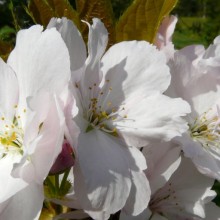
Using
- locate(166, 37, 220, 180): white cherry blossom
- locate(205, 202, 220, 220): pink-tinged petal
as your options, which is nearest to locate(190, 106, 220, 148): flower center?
locate(166, 37, 220, 180): white cherry blossom

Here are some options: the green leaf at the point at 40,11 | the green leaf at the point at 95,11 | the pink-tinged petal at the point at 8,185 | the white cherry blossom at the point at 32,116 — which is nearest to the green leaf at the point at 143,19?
the green leaf at the point at 95,11

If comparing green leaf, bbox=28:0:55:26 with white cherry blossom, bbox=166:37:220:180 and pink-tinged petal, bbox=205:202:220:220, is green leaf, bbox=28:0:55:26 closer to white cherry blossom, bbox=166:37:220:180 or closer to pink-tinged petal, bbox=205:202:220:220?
white cherry blossom, bbox=166:37:220:180

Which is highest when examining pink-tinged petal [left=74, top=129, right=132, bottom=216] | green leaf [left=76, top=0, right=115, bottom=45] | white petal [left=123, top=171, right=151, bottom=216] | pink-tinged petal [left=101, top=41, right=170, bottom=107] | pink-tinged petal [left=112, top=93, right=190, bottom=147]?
green leaf [left=76, top=0, right=115, bottom=45]

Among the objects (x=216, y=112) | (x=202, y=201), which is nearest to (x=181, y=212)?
(x=202, y=201)

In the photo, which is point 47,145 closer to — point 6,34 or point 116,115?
point 116,115

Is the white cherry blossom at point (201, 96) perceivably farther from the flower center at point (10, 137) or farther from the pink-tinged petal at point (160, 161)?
the flower center at point (10, 137)

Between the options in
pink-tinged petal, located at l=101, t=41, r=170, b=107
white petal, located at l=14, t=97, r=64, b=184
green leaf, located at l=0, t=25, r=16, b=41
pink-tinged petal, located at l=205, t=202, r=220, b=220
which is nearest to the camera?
white petal, located at l=14, t=97, r=64, b=184

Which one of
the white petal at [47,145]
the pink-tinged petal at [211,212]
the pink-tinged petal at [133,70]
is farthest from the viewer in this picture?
the pink-tinged petal at [211,212]
